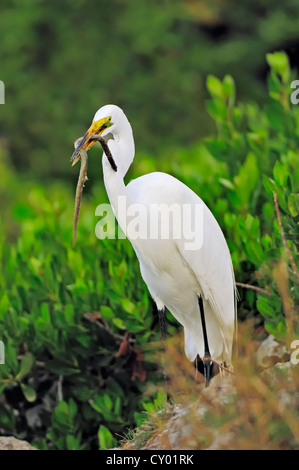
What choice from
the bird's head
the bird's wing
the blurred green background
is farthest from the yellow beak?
the blurred green background

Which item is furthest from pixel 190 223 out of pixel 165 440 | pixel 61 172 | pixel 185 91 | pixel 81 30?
pixel 81 30

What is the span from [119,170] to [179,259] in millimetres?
510

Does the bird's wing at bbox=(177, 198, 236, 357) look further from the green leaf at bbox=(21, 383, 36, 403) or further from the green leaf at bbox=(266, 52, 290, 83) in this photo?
the green leaf at bbox=(266, 52, 290, 83)

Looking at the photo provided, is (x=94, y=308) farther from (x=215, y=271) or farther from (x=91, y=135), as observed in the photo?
(x=91, y=135)

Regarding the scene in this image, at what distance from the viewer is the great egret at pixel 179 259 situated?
3533 mm

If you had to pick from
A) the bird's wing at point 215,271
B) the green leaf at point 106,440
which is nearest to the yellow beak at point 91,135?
the bird's wing at point 215,271

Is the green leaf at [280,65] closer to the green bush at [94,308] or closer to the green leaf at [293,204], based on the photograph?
the green bush at [94,308]

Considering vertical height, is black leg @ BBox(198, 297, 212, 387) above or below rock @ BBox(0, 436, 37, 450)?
above

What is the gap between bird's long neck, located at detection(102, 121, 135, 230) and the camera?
3490 mm

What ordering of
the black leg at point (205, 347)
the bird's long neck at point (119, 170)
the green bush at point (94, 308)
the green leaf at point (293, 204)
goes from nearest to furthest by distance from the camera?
1. the bird's long neck at point (119, 170)
2. the green leaf at point (293, 204)
3. the black leg at point (205, 347)
4. the green bush at point (94, 308)

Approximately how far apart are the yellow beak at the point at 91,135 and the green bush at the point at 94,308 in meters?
0.99

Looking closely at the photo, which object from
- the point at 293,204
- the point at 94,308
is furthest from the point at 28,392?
the point at 293,204

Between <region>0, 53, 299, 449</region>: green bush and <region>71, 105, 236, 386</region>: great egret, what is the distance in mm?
255

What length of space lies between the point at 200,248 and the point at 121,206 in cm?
46
